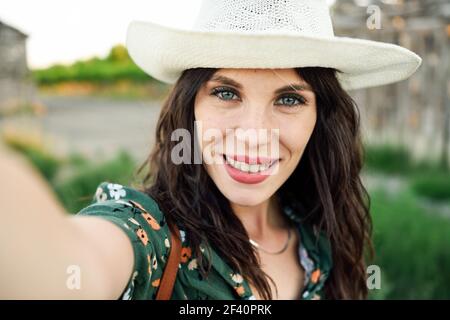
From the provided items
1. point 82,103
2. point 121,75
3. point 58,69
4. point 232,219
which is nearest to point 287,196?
point 232,219

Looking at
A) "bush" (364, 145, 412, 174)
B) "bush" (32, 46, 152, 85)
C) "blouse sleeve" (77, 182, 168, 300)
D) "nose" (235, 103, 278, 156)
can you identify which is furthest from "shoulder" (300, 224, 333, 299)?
"bush" (32, 46, 152, 85)

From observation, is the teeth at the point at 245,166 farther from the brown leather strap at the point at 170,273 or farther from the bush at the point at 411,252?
the bush at the point at 411,252

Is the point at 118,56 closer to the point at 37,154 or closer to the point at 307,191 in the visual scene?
the point at 37,154

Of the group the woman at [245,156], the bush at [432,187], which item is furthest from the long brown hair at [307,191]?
the bush at [432,187]

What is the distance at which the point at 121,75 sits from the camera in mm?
11047

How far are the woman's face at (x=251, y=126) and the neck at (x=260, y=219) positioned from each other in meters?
0.21

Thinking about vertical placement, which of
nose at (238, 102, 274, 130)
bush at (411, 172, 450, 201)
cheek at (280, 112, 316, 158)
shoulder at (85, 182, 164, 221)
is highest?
nose at (238, 102, 274, 130)

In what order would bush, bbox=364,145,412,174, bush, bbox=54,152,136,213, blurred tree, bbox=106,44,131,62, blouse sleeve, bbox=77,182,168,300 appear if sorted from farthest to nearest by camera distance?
blurred tree, bbox=106,44,131,62 < bush, bbox=364,145,412,174 < bush, bbox=54,152,136,213 < blouse sleeve, bbox=77,182,168,300

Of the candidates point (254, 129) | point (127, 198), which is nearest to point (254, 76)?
point (254, 129)

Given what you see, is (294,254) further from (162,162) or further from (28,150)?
(28,150)

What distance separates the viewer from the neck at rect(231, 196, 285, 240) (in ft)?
6.07

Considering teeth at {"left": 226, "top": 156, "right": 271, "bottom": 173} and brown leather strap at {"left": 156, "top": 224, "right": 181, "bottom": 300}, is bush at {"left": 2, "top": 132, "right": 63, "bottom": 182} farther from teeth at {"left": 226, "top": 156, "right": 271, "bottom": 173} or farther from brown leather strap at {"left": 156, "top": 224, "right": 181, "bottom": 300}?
brown leather strap at {"left": 156, "top": 224, "right": 181, "bottom": 300}

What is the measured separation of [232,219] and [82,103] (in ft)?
26.5

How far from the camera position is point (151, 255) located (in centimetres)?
129
